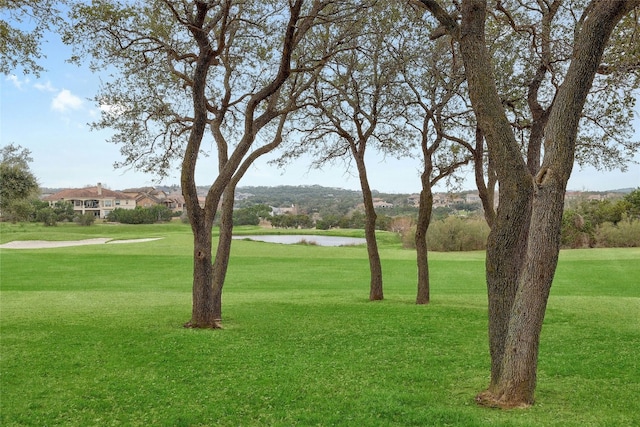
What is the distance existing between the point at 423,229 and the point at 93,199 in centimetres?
5957

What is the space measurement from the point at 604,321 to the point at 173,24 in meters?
11.5

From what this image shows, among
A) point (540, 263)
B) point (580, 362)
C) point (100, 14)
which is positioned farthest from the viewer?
point (100, 14)

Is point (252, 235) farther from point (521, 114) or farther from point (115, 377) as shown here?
point (115, 377)

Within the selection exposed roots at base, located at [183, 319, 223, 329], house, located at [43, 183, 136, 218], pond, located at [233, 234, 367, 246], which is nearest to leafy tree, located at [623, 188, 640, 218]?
pond, located at [233, 234, 367, 246]

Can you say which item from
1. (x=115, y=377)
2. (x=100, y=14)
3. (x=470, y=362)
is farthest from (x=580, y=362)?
(x=100, y=14)

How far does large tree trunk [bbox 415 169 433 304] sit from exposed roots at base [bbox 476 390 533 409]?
8671 mm

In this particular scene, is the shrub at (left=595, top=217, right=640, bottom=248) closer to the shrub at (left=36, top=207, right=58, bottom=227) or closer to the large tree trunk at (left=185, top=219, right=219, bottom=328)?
the large tree trunk at (left=185, top=219, right=219, bottom=328)

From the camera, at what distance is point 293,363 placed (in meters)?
8.02

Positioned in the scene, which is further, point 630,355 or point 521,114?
point 521,114

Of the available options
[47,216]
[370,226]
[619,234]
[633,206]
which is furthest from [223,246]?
[47,216]

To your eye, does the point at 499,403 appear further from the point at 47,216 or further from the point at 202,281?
the point at 47,216

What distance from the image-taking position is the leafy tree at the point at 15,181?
38.5 m

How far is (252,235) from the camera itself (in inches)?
2304

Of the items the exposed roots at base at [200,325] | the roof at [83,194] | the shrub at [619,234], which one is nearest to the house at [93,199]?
the roof at [83,194]
